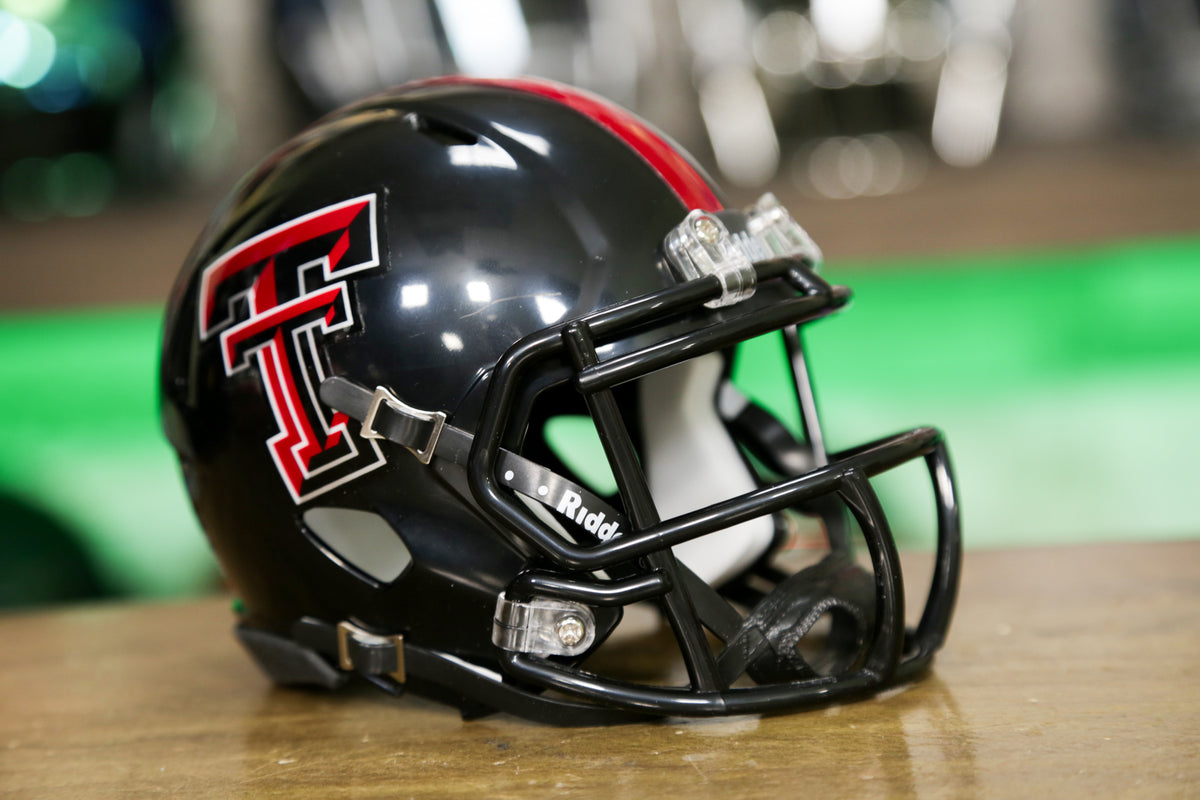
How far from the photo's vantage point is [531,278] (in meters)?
0.62

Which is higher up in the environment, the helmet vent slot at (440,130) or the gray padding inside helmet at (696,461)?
the helmet vent slot at (440,130)

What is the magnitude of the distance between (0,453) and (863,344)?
1.31 metres

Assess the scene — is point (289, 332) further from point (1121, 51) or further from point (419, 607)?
point (1121, 51)

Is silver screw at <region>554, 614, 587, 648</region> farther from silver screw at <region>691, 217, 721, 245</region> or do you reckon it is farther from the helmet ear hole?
silver screw at <region>691, 217, 721, 245</region>

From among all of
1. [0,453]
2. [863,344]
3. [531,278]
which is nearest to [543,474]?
[531,278]

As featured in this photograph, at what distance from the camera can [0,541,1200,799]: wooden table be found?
1.75 ft

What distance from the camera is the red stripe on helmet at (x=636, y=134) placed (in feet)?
2.23

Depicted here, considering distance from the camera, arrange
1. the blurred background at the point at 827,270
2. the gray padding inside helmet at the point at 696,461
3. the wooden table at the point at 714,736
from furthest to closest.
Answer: the blurred background at the point at 827,270
the gray padding inside helmet at the point at 696,461
the wooden table at the point at 714,736

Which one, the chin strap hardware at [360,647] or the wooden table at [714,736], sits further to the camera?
the chin strap hardware at [360,647]

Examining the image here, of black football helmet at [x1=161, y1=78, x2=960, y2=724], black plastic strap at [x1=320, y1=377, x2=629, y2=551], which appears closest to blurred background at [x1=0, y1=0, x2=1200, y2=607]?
black football helmet at [x1=161, y1=78, x2=960, y2=724]

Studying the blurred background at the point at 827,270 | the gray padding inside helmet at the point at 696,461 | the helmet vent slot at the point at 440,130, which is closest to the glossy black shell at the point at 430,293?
the helmet vent slot at the point at 440,130

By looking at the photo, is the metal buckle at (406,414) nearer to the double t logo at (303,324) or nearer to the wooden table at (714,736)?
the double t logo at (303,324)

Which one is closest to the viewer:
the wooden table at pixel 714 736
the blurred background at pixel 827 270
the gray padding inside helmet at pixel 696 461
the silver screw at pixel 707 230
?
the wooden table at pixel 714 736

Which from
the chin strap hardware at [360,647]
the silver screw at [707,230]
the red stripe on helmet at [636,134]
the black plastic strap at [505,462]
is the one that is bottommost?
the chin strap hardware at [360,647]
